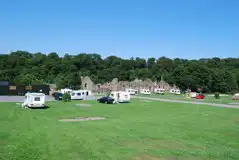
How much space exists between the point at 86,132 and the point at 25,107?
19422 mm

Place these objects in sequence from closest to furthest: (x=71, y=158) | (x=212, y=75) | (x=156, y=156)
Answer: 1. (x=71, y=158)
2. (x=156, y=156)
3. (x=212, y=75)

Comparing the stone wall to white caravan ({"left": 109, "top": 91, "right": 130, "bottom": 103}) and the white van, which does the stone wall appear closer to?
the white van

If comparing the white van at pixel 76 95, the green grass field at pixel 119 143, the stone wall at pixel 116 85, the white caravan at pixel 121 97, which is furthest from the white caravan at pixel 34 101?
the stone wall at pixel 116 85

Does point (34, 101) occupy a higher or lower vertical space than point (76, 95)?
lower

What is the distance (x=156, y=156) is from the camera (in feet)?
38.0

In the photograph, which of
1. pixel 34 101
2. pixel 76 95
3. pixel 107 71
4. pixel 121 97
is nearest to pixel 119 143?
pixel 34 101

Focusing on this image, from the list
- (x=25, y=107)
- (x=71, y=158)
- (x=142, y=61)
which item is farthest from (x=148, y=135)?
(x=142, y=61)

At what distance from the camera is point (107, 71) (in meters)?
136

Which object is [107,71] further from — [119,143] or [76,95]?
[119,143]

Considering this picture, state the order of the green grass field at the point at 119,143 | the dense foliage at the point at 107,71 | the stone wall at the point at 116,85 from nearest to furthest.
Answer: the green grass field at the point at 119,143 → the stone wall at the point at 116,85 → the dense foliage at the point at 107,71

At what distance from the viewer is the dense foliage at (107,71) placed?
106 meters

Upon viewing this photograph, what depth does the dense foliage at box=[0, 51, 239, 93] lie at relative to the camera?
105919 millimetres

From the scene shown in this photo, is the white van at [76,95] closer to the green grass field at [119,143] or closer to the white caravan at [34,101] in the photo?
the white caravan at [34,101]

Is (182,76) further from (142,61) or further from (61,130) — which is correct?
(61,130)
